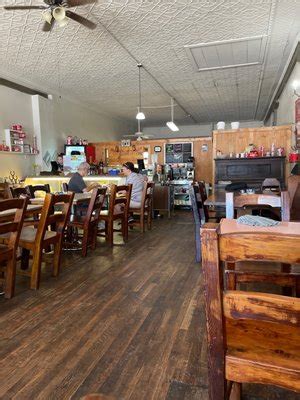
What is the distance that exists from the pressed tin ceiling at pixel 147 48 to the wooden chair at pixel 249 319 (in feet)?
12.8

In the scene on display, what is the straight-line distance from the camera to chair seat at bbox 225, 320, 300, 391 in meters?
0.88

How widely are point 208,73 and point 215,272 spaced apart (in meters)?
6.42

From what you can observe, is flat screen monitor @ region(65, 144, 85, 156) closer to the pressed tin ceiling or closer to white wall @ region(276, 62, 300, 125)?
the pressed tin ceiling

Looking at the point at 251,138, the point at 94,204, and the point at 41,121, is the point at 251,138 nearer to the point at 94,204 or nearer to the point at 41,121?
the point at 94,204

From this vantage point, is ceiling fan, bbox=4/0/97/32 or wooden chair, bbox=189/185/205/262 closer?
ceiling fan, bbox=4/0/97/32

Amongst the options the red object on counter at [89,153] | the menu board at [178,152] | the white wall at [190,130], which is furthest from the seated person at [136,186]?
the white wall at [190,130]

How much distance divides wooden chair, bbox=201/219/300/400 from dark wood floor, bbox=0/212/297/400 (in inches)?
26.2

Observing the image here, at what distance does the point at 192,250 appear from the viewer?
407cm

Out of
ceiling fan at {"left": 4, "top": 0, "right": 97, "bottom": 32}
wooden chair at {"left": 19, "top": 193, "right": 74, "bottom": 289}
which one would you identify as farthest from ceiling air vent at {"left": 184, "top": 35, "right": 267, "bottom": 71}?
wooden chair at {"left": 19, "top": 193, "right": 74, "bottom": 289}

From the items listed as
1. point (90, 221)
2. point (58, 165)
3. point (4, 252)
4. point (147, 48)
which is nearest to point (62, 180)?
point (58, 165)

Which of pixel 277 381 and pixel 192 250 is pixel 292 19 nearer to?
pixel 192 250

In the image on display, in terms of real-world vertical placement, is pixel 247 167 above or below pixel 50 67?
below

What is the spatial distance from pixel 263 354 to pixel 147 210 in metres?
4.80

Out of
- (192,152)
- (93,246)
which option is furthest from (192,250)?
(192,152)
